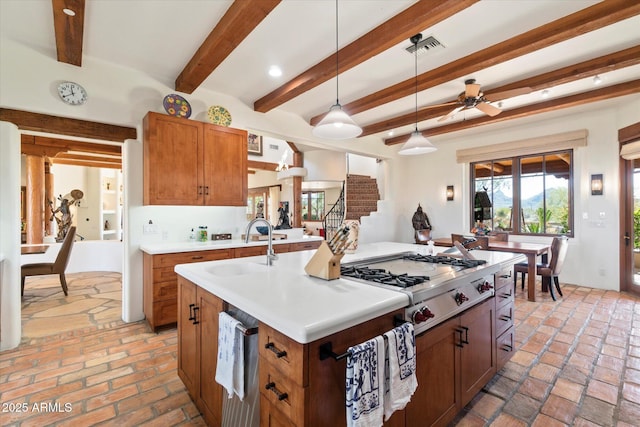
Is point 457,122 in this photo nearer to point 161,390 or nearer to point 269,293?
point 269,293

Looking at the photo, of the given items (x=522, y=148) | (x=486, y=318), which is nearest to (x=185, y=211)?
(x=486, y=318)

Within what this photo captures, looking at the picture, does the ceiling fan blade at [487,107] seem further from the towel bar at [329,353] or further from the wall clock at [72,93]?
the wall clock at [72,93]

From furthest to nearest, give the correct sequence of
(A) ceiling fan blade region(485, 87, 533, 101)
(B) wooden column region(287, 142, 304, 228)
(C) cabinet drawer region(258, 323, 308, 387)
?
(B) wooden column region(287, 142, 304, 228) < (A) ceiling fan blade region(485, 87, 533, 101) < (C) cabinet drawer region(258, 323, 308, 387)

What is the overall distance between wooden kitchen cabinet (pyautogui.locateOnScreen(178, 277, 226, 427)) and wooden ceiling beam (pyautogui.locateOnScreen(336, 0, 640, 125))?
3.27 m

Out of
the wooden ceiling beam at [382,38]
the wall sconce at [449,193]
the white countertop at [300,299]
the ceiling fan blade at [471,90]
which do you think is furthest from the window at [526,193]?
the white countertop at [300,299]

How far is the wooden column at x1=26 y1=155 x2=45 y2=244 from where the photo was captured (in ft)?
18.4

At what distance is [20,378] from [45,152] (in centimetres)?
505

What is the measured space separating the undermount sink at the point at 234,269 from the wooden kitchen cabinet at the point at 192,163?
1686 millimetres

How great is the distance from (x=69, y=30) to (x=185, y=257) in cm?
219

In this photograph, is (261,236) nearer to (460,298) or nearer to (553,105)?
(460,298)

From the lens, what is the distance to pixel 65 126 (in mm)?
2961

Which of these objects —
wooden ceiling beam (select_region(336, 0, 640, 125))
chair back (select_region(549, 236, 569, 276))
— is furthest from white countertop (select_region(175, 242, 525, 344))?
chair back (select_region(549, 236, 569, 276))

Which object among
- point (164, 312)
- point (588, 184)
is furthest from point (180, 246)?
point (588, 184)

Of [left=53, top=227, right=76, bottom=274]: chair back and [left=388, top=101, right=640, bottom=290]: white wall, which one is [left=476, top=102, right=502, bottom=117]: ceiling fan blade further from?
[left=53, top=227, right=76, bottom=274]: chair back
